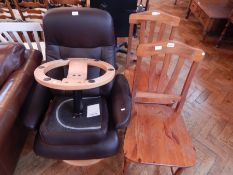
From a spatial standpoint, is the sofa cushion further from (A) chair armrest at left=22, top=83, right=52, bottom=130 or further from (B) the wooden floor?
(B) the wooden floor

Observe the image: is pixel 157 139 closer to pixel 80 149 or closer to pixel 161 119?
pixel 161 119

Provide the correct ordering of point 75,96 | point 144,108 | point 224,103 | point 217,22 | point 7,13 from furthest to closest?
point 217,22 < point 7,13 < point 224,103 < point 144,108 < point 75,96

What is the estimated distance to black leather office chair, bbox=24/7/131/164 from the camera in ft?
3.69

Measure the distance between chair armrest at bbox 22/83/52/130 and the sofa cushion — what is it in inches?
6.9

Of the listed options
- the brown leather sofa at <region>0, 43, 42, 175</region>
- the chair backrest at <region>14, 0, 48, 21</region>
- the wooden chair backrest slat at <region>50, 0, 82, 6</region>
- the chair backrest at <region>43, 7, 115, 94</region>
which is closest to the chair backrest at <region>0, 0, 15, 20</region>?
the chair backrest at <region>14, 0, 48, 21</region>

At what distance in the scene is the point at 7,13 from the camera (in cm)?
223

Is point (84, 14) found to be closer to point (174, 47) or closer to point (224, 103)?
point (174, 47)

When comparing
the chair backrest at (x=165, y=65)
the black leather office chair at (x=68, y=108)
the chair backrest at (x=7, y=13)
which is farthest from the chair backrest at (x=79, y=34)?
the chair backrest at (x=7, y=13)

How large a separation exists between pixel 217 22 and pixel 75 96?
9.18ft

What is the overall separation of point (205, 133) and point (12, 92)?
62.1 inches

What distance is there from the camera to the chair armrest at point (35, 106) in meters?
1.07

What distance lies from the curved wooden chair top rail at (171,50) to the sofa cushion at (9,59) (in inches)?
31.1

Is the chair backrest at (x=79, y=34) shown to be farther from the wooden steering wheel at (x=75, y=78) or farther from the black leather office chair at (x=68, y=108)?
the wooden steering wheel at (x=75, y=78)

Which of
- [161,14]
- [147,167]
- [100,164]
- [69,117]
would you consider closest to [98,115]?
[69,117]
